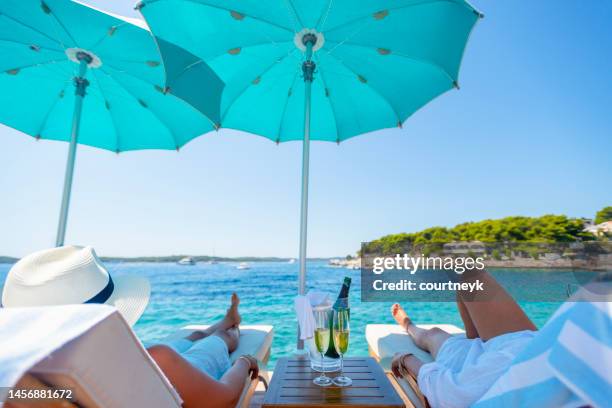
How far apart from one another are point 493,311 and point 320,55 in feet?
8.32

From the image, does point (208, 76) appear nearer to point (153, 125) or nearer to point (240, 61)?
point (240, 61)

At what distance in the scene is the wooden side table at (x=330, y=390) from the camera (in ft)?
3.43

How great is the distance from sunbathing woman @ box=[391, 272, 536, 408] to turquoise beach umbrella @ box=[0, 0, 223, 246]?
2.51m

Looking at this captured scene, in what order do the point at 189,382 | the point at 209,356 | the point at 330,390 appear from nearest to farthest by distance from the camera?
the point at 189,382 → the point at 330,390 → the point at 209,356

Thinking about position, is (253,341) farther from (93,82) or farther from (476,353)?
(93,82)

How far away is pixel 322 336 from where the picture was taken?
1236mm

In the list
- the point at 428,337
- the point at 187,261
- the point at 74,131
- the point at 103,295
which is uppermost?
the point at 74,131

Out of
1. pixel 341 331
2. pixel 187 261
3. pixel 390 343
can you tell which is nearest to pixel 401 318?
pixel 390 343

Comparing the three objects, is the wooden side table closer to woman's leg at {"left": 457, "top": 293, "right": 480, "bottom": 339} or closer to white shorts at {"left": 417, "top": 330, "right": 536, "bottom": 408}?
white shorts at {"left": 417, "top": 330, "right": 536, "bottom": 408}

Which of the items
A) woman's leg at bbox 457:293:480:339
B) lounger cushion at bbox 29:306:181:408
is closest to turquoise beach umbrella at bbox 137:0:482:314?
woman's leg at bbox 457:293:480:339

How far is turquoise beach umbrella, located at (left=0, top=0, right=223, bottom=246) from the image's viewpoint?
2471mm

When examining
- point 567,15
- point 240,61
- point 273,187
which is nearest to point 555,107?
point 567,15

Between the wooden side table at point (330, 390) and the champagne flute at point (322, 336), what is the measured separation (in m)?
0.03

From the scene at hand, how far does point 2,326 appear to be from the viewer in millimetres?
398
